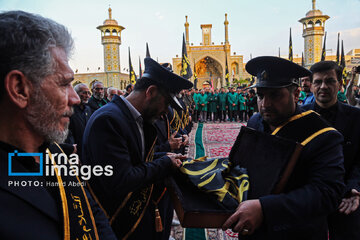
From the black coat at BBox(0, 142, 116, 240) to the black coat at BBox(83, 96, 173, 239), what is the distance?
53 centimetres

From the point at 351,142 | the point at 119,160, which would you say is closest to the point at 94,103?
the point at 119,160

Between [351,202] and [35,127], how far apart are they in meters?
1.98

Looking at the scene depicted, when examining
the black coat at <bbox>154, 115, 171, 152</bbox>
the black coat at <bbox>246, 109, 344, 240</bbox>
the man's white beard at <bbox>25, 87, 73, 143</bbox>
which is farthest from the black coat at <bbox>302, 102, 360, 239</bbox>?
the man's white beard at <bbox>25, 87, 73, 143</bbox>

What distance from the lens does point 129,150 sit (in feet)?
5.23

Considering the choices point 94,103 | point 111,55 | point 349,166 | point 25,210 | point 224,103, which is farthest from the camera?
point 111,55

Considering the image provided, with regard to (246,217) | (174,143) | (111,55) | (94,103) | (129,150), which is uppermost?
(111,55)

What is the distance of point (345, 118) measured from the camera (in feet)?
6.31

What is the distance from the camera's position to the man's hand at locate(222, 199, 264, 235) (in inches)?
43.9

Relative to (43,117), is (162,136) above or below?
below

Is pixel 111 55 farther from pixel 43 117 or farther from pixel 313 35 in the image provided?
pixel 43 117

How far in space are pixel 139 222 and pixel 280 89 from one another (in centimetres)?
129

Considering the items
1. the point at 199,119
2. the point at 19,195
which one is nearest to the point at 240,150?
the point at 19,195

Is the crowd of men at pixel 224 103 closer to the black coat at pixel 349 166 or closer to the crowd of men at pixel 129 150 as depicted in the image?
the crowd of men at pixel 129 150

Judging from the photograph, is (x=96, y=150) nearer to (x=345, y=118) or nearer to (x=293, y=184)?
(x=293, y=184)
